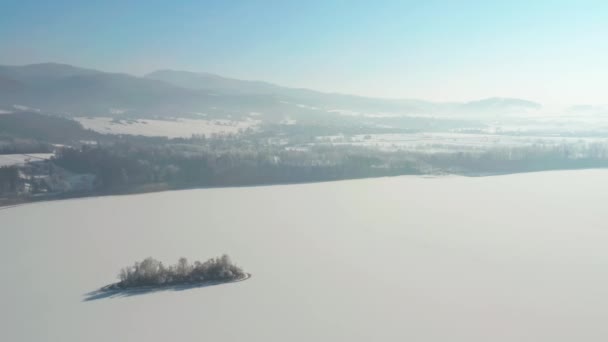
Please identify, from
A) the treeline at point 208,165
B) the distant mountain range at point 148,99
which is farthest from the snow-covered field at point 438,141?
the distant mountain range at point 148,99

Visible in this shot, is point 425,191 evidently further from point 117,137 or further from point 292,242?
point 117,137

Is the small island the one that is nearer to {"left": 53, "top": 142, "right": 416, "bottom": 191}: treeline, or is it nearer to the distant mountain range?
{"left": 53, "top": 142, "right": 416, "bottom": 191}: treeline

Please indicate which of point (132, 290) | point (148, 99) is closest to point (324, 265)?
→ point (132, 290)

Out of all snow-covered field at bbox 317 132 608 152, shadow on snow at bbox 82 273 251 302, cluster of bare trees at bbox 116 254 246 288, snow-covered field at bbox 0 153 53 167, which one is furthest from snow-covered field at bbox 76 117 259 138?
shadow on snow at bbox 82 273 251 302

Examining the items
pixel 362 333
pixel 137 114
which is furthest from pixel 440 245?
pixel 137 114

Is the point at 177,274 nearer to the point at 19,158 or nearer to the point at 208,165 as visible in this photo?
the point at 208,165

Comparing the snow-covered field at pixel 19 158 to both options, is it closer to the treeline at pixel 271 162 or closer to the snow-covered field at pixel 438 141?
the treeline at pixel 271 162
